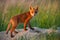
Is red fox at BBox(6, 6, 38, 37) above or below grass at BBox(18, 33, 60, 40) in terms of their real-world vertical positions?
above

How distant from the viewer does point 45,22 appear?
64.1 inches

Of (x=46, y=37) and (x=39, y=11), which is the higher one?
(x=39, y=11)

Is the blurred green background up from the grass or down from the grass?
up

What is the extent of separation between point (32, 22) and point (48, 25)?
17 centimetres

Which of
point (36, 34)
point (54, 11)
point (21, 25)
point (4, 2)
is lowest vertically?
point (36, 34)

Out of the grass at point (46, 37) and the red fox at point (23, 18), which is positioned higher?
the red fox at point (23, 18)

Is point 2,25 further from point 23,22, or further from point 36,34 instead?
point 36,34

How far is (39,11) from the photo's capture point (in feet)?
5.32

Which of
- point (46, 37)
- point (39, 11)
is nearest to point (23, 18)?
point (39, 11)

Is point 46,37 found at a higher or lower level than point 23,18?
lower

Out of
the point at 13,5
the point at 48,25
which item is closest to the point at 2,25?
the point at 13,5

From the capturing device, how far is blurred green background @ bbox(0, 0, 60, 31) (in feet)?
5.13

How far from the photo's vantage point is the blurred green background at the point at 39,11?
156 cm

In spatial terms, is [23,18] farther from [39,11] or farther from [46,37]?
[46,37]
